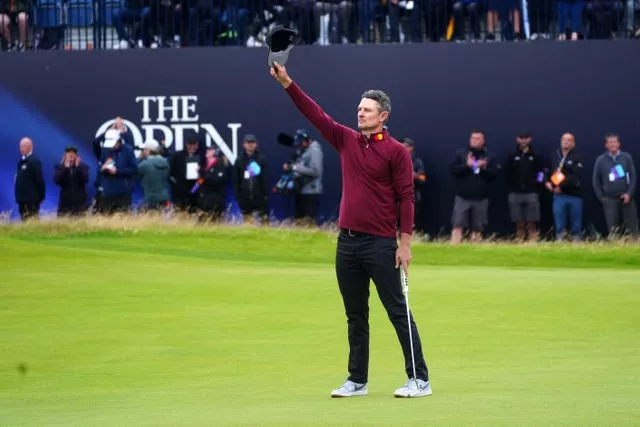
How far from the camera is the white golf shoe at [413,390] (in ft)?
34.7

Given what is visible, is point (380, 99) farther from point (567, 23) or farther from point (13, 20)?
point (13, 20)

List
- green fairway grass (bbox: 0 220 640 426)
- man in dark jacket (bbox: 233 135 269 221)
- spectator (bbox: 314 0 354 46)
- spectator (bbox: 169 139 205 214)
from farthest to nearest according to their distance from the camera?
spectator (bbox: 314 0 354 46) < spectator (bbox: 169 139 205 214) < man in dark jacket (bbox: 233 135 269 221) < green fairway grass (bbox: 0 220 640 426)

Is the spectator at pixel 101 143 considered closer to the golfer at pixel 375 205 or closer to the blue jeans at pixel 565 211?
the blue jeans at pixel 565 211

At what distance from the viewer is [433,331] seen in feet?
50.5

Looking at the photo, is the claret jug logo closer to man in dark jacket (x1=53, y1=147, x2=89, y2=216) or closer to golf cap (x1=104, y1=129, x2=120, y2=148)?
golf cap (x1=104, y1=129, x2=120, y2=148)

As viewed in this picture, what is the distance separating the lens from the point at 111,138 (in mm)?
29438

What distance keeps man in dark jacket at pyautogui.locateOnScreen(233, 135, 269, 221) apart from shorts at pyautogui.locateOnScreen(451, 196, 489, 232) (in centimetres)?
356

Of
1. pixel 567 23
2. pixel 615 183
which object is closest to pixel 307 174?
pixel 615 183

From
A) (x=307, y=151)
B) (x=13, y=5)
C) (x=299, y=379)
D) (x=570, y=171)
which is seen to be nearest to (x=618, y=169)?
(x=570, y=171)

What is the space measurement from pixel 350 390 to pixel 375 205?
130 centimetres

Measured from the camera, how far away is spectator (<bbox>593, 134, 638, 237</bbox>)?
27.4 meters

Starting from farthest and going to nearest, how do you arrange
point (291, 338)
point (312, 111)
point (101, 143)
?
point (101, 143)
point (291, 338)
point (312, 111)

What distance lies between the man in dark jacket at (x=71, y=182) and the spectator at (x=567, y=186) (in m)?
8.84

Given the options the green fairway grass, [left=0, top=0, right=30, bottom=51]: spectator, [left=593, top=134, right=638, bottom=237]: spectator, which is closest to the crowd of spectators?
[left=593, top=134, right=638, bottom=237]: spectator
